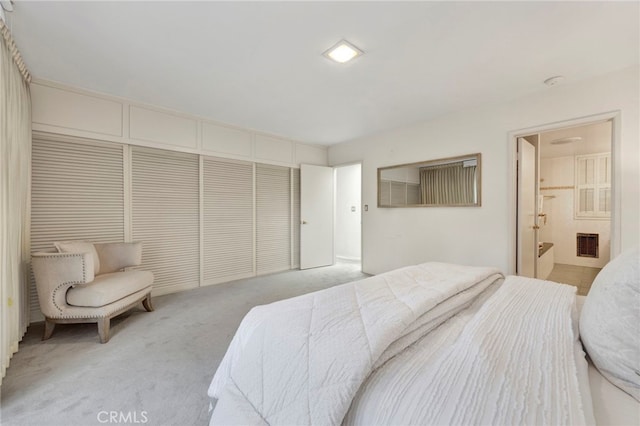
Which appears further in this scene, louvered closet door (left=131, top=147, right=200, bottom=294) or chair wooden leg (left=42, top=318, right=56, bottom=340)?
louvered closet door (left=131, top=147, right=200, bottom=294)

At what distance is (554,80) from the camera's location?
2.46 m

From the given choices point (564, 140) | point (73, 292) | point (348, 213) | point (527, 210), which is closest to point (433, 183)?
point (527, 210)

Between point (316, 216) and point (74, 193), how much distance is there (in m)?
3.37

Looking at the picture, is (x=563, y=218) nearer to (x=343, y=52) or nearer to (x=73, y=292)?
(x=343, y=52)

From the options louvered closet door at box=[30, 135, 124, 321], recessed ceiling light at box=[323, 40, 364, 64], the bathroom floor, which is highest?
recessed ceiling light at box=[323, 40, 364, 64]

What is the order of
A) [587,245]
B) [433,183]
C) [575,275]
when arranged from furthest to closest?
[587,245], [575,275], [433,183]

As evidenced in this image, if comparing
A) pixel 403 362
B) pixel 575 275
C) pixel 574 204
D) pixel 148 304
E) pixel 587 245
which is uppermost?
pixel 574 204

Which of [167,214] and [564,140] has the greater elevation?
[564,140]

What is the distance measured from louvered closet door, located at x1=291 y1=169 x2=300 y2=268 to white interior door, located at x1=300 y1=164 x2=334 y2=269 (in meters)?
0.09

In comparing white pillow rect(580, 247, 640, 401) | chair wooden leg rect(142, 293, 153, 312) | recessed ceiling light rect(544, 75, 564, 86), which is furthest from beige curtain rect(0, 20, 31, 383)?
recessed ceiling light rect(544, 75, 564, 86)

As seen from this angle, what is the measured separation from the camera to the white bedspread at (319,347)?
74 cm

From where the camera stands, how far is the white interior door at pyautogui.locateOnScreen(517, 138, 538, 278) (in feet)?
9.59

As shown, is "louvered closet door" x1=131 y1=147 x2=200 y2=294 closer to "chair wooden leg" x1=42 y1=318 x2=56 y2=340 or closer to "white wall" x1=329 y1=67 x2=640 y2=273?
"chair wooden leg" x1=42 y1=318 x2=56 y2=340

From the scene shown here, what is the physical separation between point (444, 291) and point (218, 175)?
11.3 feet
